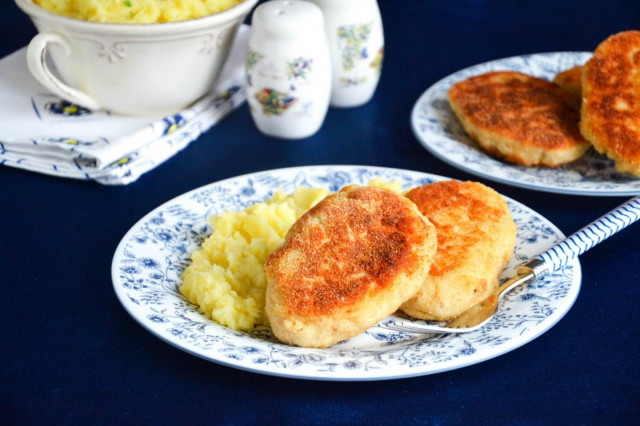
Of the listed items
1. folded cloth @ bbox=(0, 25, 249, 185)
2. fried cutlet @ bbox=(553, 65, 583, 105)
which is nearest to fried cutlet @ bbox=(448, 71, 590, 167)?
fried cutlet @ bbox=(553, 65, 583, 105)

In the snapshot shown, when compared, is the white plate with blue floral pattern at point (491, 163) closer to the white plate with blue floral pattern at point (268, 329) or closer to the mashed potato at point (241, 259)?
the white plate with blue floral pattern at point (268, 329)

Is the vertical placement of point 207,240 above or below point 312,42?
below

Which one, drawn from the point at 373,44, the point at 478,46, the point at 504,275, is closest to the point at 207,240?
the point at 504,275

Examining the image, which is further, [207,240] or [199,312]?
[207,240]

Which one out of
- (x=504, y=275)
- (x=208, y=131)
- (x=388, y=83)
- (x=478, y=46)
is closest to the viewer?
(x=504, y=275)

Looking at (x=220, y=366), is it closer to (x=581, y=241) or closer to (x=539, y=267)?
(x=539, y=267)

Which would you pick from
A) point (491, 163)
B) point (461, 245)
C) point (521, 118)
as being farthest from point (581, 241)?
point (521, 118)

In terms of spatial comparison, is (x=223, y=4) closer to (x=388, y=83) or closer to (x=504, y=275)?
(x=388, y=83)

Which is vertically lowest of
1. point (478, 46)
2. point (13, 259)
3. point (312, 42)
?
point (13, 259)

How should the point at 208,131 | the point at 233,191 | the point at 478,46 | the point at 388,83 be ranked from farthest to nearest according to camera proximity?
the point at 478,46 → the point at 388,83 → the point at 208,131 → the point at 233,191
